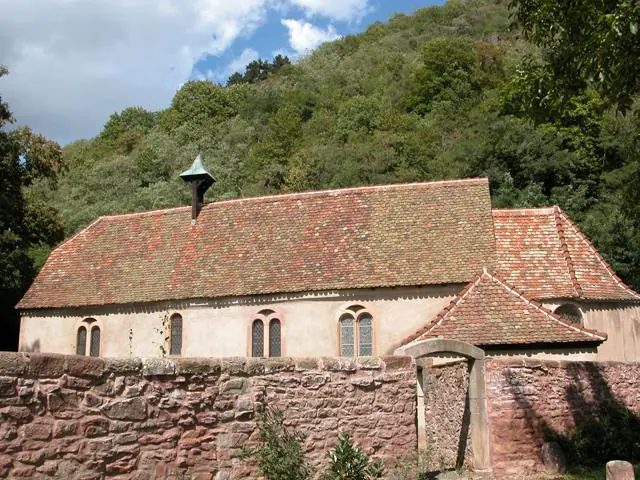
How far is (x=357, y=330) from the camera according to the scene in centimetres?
2297

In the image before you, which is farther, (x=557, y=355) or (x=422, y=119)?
(x=422, y=119)

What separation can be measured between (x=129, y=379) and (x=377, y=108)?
61.3 metres

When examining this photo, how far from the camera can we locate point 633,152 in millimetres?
16859

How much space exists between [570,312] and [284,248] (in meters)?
9.91

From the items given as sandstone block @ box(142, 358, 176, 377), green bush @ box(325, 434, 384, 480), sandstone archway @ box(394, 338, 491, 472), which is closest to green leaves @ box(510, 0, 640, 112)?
sandstone archway @ box(394, 338, 491, 472)

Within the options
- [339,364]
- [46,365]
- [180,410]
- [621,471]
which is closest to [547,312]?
[339,364]

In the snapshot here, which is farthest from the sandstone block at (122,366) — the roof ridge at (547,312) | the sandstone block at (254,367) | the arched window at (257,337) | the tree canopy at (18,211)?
the tree canopy at (18,211)

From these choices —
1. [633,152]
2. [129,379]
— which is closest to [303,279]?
[633,152]

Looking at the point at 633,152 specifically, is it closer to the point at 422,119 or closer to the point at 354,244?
the point at 354,244

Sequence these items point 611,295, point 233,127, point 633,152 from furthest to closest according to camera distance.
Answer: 1. point 233,127
2. point 611,295
3. point 633,152

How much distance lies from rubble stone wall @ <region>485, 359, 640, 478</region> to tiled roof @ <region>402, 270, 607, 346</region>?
349 cm

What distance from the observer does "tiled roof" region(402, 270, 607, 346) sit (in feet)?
59.0

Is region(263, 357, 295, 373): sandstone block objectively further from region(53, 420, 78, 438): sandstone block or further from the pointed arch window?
the pointed arch window

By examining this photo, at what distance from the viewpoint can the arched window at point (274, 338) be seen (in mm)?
23828
